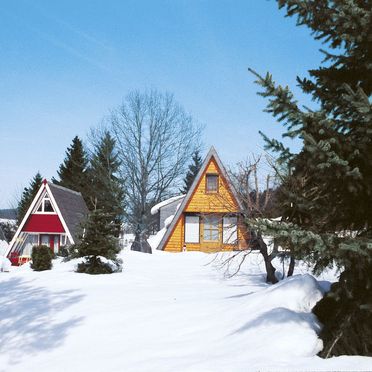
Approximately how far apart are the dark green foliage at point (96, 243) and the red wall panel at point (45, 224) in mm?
10660

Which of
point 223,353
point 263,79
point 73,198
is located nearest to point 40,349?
point 223,353

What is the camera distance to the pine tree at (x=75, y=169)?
147ft

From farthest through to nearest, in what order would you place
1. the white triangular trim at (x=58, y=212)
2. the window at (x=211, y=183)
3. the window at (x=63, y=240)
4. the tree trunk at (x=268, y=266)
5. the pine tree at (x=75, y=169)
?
the pine tree at (x=75, y=169), the window at (x=63, y=240), the white triangular trim at (x=58, y=212), the window at (x=211, y=183), the tree trunk at (x=268, y=266)

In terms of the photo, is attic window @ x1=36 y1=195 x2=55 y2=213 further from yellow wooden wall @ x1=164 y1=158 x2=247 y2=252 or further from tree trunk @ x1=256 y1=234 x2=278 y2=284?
tree trunk @ x1=256 y1=234 x2=278 y2=284

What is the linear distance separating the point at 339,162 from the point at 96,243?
43.0ft

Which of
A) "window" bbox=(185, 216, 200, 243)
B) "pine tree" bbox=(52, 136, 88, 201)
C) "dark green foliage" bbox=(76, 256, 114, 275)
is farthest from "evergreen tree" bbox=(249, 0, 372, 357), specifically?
"pine tree" bbox=(52, 136, 88, 201)

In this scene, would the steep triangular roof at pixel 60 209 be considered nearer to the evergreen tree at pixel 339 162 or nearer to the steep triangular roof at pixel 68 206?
the steep triangular roof at pixel 68 206

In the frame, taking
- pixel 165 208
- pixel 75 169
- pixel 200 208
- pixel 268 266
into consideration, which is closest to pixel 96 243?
pixel 268 266

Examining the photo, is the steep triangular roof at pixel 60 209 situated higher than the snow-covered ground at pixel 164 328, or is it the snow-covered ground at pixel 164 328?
the steep triangular roof at pixel 60 209

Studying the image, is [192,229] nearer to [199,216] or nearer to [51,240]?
[199,216]

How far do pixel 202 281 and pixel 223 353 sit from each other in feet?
26.4

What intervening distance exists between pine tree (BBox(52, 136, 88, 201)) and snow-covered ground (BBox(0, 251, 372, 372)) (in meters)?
32.3

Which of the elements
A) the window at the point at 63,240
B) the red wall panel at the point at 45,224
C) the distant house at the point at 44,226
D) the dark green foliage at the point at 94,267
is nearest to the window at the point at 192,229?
the distant house at the point at 44,226

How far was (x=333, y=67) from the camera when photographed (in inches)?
249
